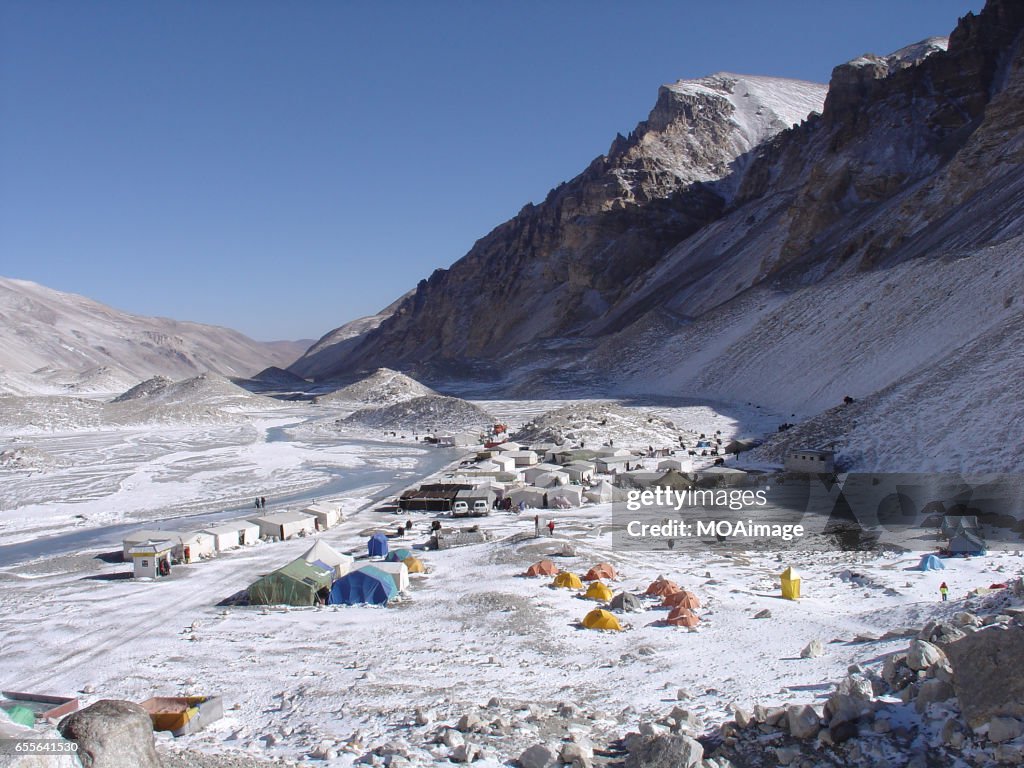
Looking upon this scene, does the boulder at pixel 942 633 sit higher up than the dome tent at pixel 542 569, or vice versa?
the boulder at pixel 942 633

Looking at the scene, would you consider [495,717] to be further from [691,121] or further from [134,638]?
[691,121]

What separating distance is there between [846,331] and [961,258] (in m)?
7.89

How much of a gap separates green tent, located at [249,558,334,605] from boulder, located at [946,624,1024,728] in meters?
13.9

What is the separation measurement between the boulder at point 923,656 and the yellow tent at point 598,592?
8481 mm

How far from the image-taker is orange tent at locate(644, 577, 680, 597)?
18000 mm

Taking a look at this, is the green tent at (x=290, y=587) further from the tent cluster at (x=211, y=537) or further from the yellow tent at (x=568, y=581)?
the yellow tent at (x=568, y=581)

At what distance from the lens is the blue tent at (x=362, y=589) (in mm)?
19234

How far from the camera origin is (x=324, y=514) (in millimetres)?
29531

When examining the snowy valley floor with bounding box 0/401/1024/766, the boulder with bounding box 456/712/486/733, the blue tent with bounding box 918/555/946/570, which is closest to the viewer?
the boulder with bounding box 456/712/486/733

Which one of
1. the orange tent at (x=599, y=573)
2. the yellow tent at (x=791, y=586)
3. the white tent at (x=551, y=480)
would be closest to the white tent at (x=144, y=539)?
the orange tent at (x=599, y=573)

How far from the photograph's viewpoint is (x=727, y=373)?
65.0 metres

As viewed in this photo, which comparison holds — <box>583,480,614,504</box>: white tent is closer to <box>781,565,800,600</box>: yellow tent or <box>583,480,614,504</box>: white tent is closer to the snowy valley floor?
the snowy valley floor

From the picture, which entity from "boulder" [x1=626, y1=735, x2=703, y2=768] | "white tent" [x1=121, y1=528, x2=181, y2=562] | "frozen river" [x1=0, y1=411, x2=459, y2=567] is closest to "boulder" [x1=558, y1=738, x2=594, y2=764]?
"boulder" [x1=626, y1=735, x2=703, y2=768]

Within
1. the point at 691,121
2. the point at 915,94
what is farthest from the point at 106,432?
the point at 691,121
